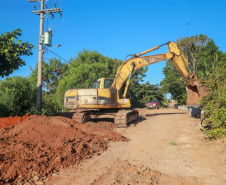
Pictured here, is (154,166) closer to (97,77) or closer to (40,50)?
(40,50)

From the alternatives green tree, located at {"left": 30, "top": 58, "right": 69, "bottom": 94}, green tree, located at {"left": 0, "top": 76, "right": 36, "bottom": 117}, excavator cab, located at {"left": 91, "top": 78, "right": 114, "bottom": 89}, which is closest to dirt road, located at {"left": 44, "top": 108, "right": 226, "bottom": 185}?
excavator cab, located at {"left": 91, "top": 78, "right": 114, "bottom": 89}

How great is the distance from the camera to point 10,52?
39.1ft

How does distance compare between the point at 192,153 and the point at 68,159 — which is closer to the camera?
the point at 68,159

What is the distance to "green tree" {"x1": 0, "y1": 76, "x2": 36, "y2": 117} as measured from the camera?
50.2ft

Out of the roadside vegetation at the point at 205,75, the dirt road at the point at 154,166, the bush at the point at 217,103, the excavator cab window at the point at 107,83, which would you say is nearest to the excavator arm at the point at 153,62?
the excavator cab window at the point at 107,83

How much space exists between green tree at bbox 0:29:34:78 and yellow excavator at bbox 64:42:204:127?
11.5 ft

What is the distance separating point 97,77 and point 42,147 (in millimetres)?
24951

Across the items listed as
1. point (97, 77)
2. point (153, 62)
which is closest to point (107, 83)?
point (153, 62)

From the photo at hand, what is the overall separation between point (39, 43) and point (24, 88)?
12.5 feet

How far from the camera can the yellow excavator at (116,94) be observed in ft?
40.9

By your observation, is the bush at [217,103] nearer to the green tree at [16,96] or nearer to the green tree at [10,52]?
the green tree at [10,52]

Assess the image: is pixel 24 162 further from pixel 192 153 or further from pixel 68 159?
pixel 192 153

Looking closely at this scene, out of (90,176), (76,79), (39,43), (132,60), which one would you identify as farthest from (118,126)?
(76,79)

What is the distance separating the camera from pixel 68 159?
5590 mm
